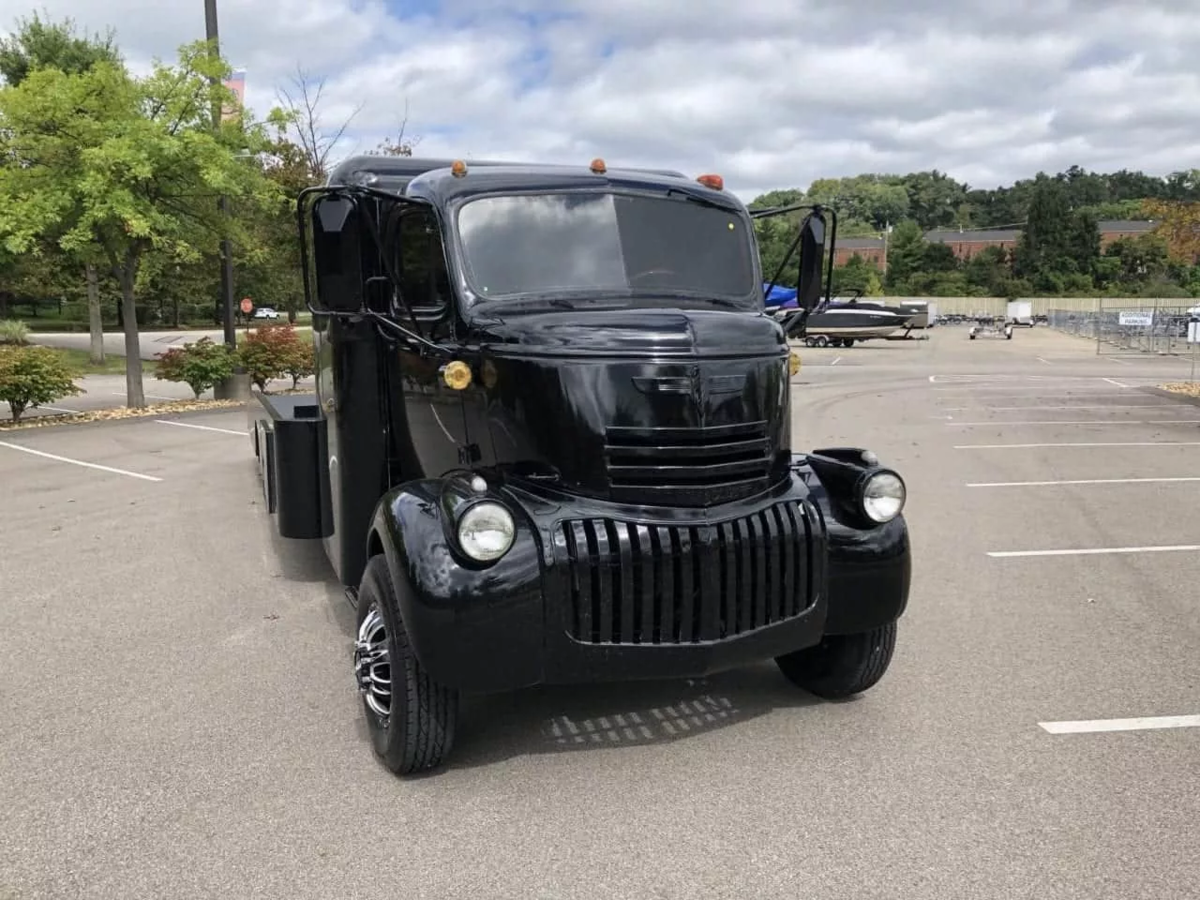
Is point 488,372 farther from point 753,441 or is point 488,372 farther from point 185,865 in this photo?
point 185,865

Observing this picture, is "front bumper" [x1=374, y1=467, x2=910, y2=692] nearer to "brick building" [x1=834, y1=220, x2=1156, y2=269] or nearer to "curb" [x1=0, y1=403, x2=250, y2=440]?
"curb" [x1=0, y1=403, x2=250, y2=440]

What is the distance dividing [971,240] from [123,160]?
154307 millimetres

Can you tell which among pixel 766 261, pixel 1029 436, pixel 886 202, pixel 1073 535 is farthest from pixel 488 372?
pixel 886 202

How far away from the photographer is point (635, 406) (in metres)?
3.77

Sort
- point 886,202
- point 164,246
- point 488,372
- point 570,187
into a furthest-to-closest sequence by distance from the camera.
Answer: point 886,202
point 164,246
point 570,187
point 488,372

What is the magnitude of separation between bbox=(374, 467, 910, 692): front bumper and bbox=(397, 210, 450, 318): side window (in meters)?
0.96

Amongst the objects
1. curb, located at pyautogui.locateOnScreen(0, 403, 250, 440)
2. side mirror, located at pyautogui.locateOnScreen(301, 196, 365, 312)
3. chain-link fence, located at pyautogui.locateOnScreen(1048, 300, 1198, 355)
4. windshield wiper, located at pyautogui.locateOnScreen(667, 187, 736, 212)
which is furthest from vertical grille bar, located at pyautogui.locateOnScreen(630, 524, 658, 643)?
chain-link fence, located at pyautogui.locateOnScreen(1048, 300, 1198, 355)

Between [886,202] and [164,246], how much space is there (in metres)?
163

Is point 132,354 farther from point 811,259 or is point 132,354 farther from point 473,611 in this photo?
point 473,611

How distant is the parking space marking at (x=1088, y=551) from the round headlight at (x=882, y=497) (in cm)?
356

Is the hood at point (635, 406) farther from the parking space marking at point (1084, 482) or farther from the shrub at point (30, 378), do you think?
the shrub at point (30, 378)

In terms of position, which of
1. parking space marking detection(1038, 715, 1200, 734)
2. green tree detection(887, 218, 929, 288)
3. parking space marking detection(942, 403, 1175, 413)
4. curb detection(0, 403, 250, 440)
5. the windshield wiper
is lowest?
parking space marking detection(1038, 715, 1200, 734)

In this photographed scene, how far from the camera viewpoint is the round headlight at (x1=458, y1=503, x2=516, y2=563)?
11.4 ft

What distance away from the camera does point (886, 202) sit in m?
165
